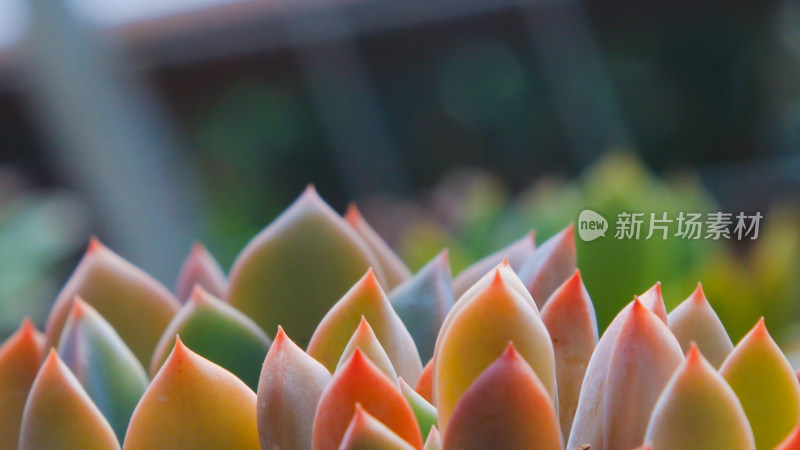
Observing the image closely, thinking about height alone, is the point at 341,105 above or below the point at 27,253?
above

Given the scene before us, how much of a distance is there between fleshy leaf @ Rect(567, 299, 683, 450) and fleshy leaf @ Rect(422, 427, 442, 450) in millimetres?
37

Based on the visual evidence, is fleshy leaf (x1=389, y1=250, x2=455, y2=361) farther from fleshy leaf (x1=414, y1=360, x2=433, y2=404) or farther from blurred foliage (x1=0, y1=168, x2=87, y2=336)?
blurred foliage (x1=0, y1=168, x2=87, y2=336)

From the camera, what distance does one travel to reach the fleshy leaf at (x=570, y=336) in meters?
0.26

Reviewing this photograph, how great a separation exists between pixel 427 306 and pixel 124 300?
128 mm

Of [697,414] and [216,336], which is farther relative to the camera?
[216,336]

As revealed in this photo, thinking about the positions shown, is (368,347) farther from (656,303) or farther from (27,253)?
(27,253)

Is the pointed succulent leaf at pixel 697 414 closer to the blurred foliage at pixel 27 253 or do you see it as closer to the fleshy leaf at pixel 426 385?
the fleshy leaf at pixel 426 385

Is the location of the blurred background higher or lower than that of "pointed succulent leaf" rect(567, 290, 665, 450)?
higher

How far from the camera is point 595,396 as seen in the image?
227 millimetres

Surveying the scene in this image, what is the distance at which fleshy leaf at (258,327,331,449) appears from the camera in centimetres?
23

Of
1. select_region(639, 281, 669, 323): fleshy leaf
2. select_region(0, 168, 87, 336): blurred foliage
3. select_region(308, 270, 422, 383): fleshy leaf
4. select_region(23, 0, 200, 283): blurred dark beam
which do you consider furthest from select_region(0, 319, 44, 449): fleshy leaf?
select_region(23, 0, 200, 283): blurred dark beam

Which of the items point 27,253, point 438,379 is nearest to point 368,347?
point 438,379

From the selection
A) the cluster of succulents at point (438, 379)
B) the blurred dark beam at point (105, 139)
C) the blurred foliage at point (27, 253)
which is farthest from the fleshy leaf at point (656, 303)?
the blurred dark beam at point (105, 139)

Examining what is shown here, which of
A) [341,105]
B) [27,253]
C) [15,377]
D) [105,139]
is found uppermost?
[341,105]
